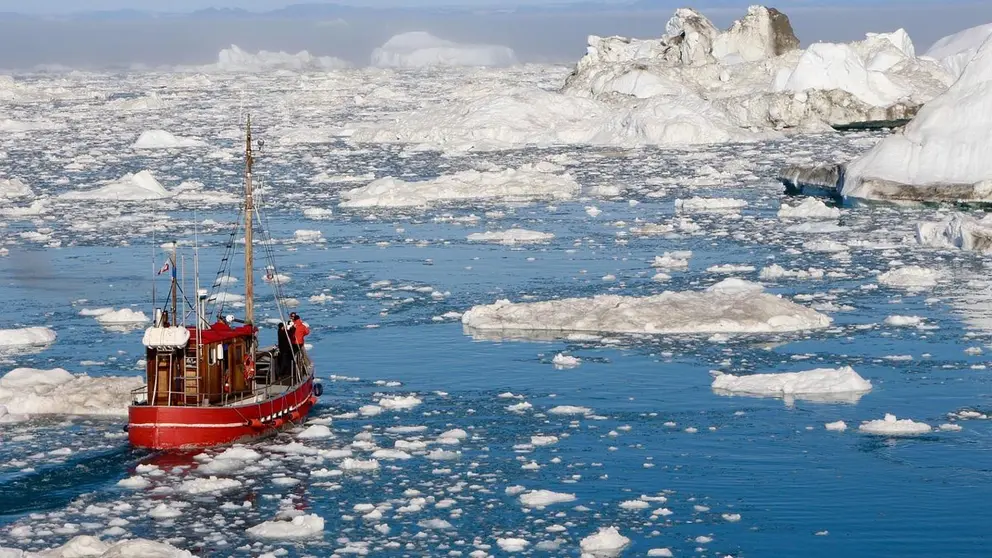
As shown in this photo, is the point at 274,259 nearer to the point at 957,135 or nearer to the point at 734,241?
the point at 734,241

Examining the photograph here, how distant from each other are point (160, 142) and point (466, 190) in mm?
22647

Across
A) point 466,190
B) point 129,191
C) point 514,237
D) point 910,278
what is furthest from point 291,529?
point 129,191

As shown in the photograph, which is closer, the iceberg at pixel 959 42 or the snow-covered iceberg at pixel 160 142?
the snow-covered iceberg at pixel 160 142

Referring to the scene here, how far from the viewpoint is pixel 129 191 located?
42188 millimetres

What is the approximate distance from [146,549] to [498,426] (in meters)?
5.90

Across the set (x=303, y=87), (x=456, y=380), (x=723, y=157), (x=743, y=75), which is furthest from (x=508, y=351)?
(x=303, y=87)

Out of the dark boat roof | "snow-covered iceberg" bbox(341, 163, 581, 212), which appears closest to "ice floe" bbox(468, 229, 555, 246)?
"snow-covered iceberg" bbox(341, 163, 581, 212)

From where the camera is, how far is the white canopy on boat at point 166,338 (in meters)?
17.2

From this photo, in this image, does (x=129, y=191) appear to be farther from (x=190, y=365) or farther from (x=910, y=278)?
(x=190, y=365)

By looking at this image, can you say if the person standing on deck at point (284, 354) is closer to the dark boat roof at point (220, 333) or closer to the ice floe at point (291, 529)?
the dark boat roof at point (220, 333)

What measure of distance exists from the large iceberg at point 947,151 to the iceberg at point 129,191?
1919 centimetres

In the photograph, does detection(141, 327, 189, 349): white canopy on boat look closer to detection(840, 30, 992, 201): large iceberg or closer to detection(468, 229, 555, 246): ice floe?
detection(468, 229, 555, 246): ice floe

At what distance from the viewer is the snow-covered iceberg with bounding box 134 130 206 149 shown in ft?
198

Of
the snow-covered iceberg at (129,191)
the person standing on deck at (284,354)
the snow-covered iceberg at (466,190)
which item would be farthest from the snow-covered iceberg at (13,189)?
the person standing on deck at (284,354)
